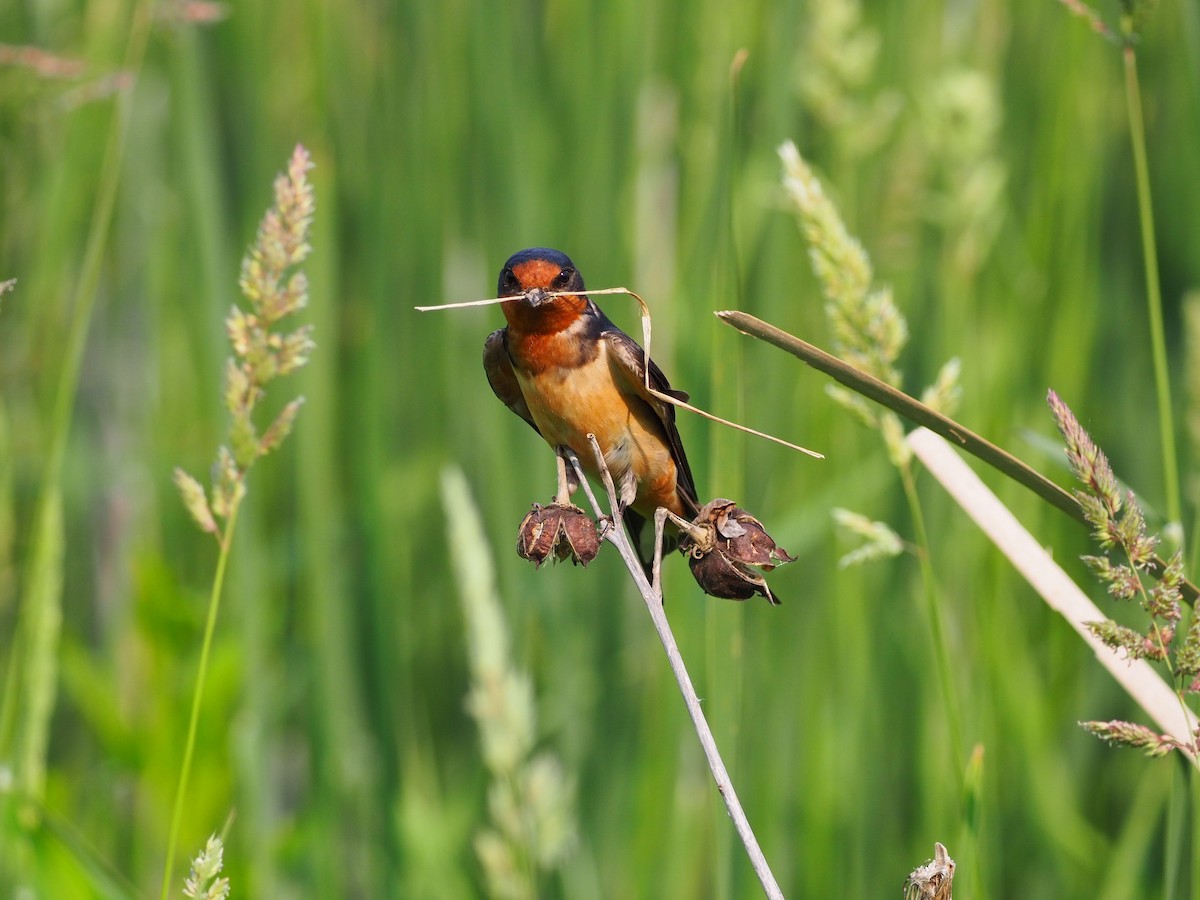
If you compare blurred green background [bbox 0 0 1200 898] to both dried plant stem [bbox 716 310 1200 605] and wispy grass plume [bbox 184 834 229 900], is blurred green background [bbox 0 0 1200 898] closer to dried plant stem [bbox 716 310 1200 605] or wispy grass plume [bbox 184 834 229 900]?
dried plant stem [bbox 716 310 1200 605]

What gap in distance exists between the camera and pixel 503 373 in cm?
216

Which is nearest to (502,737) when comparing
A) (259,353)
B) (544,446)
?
(259,353)

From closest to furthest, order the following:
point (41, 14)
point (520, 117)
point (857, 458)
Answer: point (520, 117) < point (857, 458) < point (41, 14)

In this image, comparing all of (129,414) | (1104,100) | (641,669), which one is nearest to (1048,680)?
(641,669)

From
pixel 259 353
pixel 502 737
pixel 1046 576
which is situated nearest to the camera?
pixel 259 353

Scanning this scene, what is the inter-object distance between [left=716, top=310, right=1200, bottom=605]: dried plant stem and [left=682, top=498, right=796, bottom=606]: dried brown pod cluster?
267 millimetres

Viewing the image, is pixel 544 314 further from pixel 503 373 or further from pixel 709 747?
pixel 709 747

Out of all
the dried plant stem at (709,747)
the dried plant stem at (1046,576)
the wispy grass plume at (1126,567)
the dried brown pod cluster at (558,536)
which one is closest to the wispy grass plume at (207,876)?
the dried plant stem at (709,747)

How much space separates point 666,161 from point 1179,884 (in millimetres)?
2412

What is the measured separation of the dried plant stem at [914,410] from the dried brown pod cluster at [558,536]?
366 millimetres

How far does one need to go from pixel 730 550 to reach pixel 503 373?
0.81 m

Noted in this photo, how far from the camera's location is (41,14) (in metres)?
3.33

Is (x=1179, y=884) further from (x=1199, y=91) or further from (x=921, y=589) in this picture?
(x=921, y=589)

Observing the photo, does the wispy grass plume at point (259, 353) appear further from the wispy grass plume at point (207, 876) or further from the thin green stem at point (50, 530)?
the thin green stem at point (50, 530)
